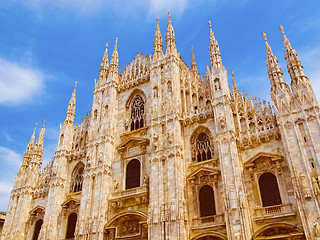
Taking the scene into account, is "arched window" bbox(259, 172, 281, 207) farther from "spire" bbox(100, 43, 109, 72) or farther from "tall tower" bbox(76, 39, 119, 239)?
"spire" bbox(100, 43, 109, 72)

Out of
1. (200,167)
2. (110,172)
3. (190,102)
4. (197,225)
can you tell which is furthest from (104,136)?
(197,225)

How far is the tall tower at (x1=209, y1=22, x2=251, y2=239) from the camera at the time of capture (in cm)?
1833

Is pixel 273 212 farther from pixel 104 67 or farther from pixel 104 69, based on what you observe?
pixel 104 67

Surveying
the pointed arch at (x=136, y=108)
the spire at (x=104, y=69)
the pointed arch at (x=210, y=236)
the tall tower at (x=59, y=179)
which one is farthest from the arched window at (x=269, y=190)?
the spire at (x=104, y=69)

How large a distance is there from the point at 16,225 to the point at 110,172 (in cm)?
1047

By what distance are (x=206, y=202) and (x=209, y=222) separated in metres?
1.43

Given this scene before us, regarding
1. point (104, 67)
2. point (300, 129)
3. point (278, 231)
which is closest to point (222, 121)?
point (300, 129)

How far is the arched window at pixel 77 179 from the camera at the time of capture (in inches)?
1105

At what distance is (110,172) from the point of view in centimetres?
2619

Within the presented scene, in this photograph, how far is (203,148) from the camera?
23.2 meters

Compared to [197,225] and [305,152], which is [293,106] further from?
[197,225]

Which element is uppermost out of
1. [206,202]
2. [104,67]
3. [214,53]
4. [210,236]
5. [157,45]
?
[104,67]

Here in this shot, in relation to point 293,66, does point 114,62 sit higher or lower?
higher

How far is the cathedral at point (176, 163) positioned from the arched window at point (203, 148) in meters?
0.08
